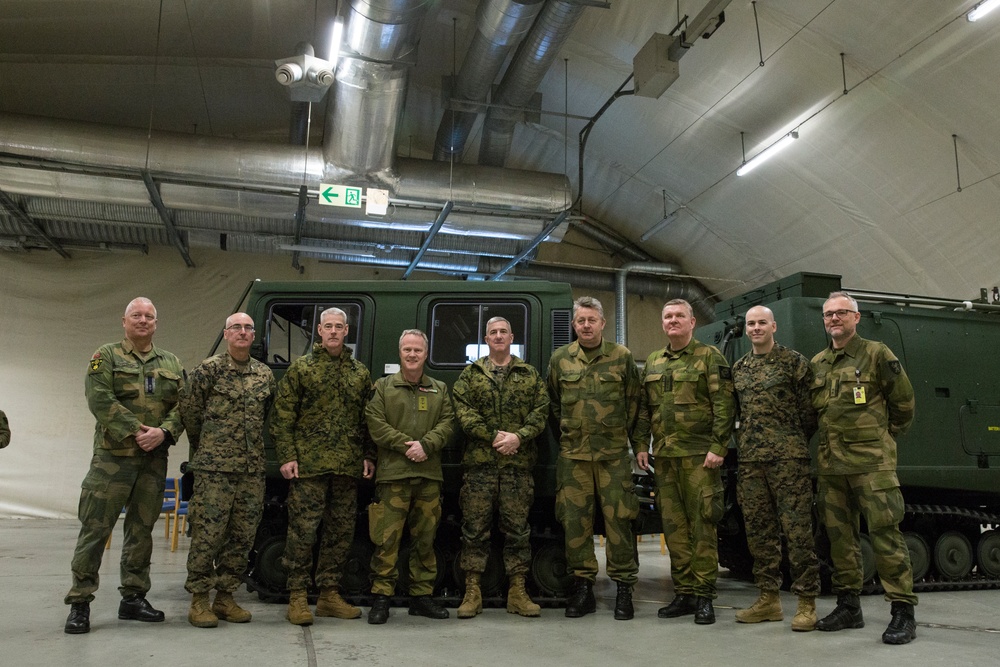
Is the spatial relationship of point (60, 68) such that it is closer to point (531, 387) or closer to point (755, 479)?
point (531, 387)

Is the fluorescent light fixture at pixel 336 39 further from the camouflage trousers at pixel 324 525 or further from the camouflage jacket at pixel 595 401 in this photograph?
the camouflage trousers at pixel 324 525

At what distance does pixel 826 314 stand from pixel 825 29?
→ 6116mm

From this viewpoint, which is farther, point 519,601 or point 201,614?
point 519,601

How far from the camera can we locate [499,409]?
16.1ft

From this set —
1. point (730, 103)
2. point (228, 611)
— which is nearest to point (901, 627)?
point (228, 611)

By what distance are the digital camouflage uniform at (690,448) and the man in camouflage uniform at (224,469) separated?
8.53ft

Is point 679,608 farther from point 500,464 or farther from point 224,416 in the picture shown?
point 224,416

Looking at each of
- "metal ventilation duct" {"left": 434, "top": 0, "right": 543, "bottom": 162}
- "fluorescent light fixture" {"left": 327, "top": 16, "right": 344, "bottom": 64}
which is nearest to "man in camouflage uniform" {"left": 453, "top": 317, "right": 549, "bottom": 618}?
"fluorescent light fixture" {"left": 327, "top": 16, "right": 344, "bottom": 64}

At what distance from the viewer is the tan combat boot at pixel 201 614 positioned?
428cm

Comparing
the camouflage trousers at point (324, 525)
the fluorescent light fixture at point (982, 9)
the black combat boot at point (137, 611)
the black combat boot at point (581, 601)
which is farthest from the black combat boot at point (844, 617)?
the fluorescent light fixture at point (982, 9)

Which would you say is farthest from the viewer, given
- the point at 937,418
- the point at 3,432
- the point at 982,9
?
the point at 982,9

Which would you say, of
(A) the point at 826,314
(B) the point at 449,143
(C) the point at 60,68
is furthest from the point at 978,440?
(C) the point at 60,68

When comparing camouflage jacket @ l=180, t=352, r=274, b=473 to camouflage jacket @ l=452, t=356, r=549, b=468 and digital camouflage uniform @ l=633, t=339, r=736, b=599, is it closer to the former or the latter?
camouflage jacket @ l=452, t=356, r=549, b=468

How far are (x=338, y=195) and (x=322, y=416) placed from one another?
5.38m
